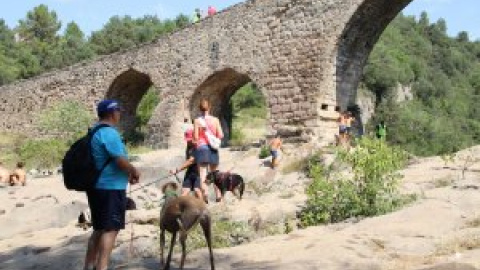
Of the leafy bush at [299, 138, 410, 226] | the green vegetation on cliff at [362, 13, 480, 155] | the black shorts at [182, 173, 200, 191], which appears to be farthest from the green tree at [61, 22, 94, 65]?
the leafy bush at [299, 138, 410, 226]

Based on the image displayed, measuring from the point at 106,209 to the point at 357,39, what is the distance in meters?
11.2

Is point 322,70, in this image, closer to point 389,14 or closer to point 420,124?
point 389,14

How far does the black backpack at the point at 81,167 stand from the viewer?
158 inches

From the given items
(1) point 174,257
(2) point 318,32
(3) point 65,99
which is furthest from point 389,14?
(3) point 65,99

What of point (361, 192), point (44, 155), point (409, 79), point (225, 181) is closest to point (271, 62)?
point (44, 155)

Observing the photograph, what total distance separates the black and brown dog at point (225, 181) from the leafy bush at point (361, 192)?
126 centimetres

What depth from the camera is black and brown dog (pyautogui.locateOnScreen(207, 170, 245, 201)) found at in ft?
24.8

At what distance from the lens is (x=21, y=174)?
1320 centimetres

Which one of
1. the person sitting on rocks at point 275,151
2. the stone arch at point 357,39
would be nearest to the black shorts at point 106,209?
the person sitting on rocks at point 275,151

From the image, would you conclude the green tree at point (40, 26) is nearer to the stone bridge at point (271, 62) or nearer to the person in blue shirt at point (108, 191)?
the stone bridge at point (271, 62)

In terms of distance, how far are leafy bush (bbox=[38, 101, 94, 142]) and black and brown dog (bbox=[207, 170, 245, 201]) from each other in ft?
42.2

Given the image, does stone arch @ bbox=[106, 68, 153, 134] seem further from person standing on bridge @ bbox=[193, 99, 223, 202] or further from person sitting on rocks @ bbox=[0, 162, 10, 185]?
person standing on bridge @ bbox=[193, 99, 223, 202]

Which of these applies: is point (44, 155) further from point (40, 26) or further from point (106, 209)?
point (40, 26)

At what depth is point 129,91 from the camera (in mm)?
21453
